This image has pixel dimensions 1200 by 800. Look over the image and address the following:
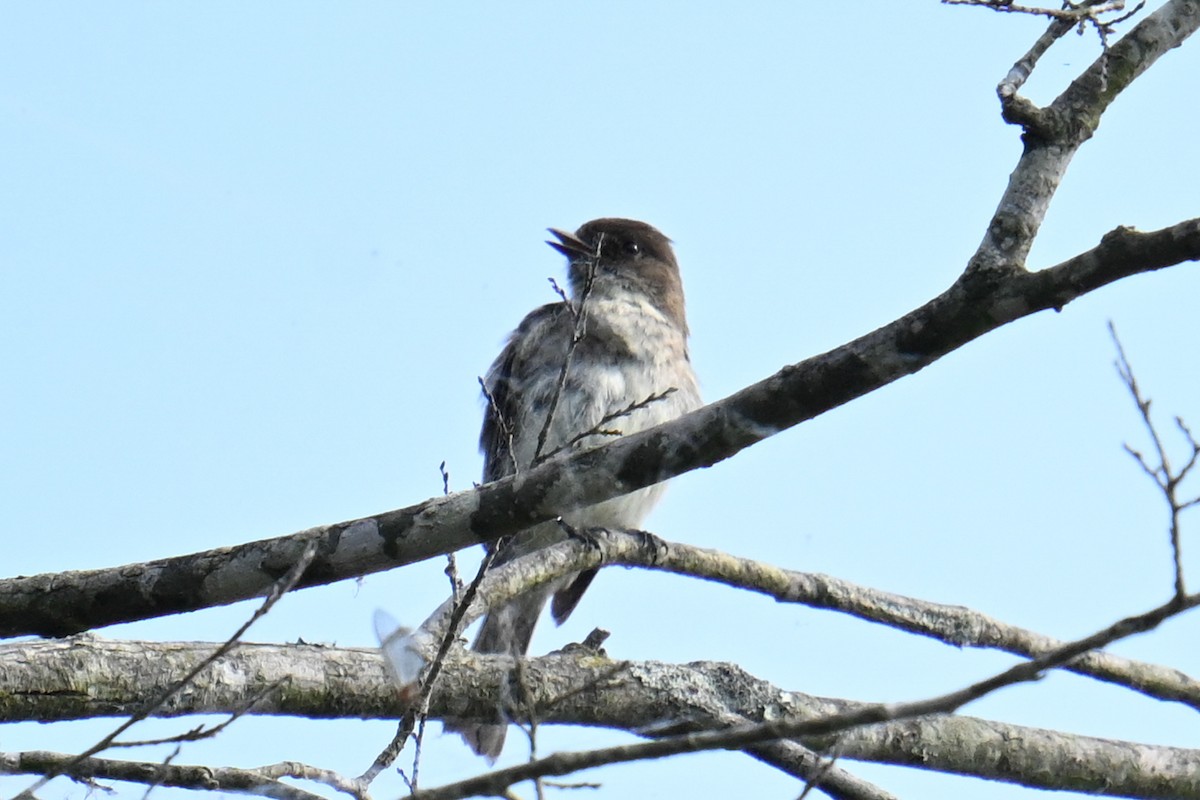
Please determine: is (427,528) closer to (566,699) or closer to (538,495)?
(538,495)

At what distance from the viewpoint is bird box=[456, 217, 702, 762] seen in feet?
23.1

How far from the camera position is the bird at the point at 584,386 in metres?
7.03

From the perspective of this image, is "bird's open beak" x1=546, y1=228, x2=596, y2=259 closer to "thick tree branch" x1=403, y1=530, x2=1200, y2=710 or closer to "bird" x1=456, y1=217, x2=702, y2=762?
"bird" x1=456, y1=217, x2=702, y2=762

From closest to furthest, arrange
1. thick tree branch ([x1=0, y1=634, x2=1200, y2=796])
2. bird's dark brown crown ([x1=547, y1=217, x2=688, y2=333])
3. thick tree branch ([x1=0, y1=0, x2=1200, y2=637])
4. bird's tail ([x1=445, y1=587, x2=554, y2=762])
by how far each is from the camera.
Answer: thick tree branch ([x1=0, y1=0, x2=1200, y2=637])
thick tree branch ([x1=0, y1=634, x2=1200, y2=796])
bird's tail ([x1=445, y1=587, x2=554, y2=762])
bird's dark brown crown ([x1=547, y1=217, x2=688, y2=333])

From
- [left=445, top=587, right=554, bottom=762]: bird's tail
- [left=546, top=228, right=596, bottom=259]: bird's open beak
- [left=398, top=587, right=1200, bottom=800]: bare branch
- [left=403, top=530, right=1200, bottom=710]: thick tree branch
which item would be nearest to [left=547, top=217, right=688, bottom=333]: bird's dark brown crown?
[left=546, top=228, right=596, bottom=259]: bird's open beak

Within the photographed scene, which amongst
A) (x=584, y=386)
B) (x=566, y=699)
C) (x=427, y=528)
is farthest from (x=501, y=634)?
(x=427, y=528)

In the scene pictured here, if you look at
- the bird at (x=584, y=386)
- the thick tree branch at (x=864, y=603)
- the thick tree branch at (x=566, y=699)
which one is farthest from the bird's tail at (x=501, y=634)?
the thick tree branch at (x=566, y=699)

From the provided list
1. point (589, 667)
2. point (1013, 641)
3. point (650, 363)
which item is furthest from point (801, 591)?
point (650, 363)

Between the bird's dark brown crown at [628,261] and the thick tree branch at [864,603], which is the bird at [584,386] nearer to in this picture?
the bird's dark brown crown at [628,261]

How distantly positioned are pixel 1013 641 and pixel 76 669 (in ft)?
10.8

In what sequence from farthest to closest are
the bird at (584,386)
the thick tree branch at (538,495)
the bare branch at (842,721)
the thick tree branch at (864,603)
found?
the bird at (584,386), the thick tree branch at (864,603), the thick tree branch at (538,495), the bare branch at (842,721)

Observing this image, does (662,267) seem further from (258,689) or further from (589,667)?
(258,689)

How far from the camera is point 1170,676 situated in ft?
17.0

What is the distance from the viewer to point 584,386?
7.07 metres
